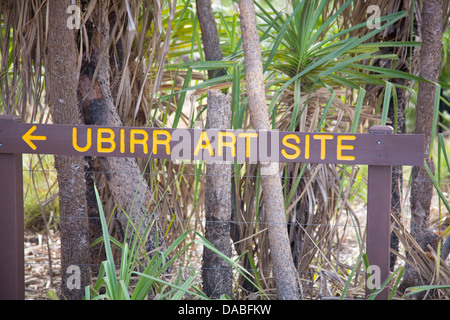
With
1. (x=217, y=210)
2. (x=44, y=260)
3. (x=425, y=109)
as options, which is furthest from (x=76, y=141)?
(x=44, y=260)

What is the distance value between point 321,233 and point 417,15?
114cm

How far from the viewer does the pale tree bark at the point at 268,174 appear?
1686 millimetres

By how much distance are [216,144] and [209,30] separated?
96 centimetres

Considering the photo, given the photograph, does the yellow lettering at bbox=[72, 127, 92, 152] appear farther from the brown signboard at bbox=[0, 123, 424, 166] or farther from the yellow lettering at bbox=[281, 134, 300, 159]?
the yellow lettering at bbox=[281, 134, 300, 159]

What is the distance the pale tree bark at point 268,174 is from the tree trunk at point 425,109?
631mm

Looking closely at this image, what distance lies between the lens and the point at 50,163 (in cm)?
371

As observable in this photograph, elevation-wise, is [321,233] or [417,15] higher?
[417,15]

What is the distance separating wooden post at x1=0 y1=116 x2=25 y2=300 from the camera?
1622mm

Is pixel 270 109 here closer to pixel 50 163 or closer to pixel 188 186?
pixel 188 186

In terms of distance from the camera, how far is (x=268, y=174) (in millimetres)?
1692

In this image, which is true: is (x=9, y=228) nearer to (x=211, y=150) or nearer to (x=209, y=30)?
(x=211, y=150)

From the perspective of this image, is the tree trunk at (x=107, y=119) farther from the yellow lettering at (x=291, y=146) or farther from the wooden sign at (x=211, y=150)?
the yellow lettering at (x=291, y=146)
